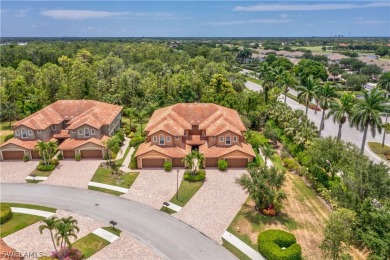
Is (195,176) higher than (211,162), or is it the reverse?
(211,162)

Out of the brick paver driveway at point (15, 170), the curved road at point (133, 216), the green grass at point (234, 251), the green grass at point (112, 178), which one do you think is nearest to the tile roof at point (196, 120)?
the green grass at point (112, 178)

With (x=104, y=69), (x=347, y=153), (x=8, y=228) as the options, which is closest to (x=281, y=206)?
(x=347, y=153)

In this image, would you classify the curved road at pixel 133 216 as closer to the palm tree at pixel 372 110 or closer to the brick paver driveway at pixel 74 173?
the brick paver driveway at pixel 74 173

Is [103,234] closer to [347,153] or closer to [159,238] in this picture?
[159,238]

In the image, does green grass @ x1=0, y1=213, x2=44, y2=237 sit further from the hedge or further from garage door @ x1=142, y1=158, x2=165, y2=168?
the hedge

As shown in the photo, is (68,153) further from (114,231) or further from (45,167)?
(114,231)

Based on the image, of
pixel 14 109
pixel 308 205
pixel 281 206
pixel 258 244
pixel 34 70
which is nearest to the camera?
pixel 258 244

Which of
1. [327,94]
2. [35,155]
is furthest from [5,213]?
[327,94]

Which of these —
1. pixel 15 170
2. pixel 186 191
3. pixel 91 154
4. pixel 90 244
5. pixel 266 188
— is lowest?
pixel 90 244
